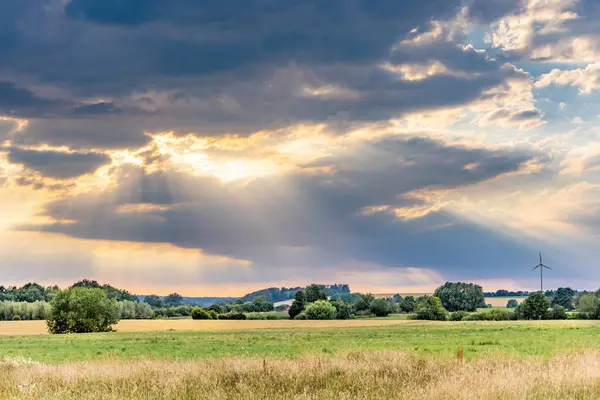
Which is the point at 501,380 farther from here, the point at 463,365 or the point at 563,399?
the point at 463,365

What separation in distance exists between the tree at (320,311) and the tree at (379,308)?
13305 mm

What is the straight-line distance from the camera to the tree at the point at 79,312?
10671 cm

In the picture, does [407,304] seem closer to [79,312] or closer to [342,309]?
[342,309]

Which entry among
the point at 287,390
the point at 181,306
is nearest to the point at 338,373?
the point at 287,390

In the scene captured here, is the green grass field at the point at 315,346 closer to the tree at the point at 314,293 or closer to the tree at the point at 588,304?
the tree at the point at 588,304

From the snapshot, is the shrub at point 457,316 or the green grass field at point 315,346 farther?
the shrub at point 457,316

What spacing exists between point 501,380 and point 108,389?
11308mm

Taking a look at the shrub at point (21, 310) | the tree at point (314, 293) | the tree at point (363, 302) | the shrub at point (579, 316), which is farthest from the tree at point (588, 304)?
the shrub at point (21, 310)

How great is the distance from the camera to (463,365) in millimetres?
21141

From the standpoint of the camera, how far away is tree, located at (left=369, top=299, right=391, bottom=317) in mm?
150500

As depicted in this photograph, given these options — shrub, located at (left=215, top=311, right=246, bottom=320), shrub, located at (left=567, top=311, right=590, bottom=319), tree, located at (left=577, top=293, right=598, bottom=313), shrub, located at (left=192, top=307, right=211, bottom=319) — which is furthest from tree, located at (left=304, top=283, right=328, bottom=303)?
tree, located at (left=577, top=293, right=598, bottom=313)

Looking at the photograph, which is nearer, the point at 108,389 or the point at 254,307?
the point at 108,389

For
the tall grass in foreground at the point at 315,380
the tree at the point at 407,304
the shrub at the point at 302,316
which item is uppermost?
the tall grass in foreground at the point at 315,380

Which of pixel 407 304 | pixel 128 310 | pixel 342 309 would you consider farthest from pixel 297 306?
pixel 128 310
